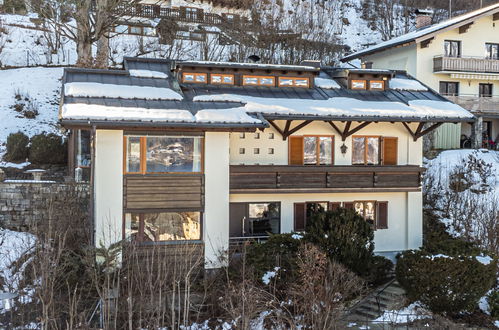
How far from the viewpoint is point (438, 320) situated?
612 inches

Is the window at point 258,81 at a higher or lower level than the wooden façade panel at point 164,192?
higher

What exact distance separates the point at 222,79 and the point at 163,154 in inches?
192

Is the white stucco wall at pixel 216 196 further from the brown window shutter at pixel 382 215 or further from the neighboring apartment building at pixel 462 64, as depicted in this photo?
the neighboring apartment building at pixel 462 64

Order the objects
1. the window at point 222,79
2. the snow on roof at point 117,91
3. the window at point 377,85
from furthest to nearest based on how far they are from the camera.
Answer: the window at point 377,85 → the window at point 222,79 → the snow on roof at point 117,91

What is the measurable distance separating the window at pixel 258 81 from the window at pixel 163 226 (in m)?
6.21

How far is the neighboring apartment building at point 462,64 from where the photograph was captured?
33.9 meters

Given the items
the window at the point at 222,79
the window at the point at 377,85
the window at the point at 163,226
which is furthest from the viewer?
the window at the point at 377,85

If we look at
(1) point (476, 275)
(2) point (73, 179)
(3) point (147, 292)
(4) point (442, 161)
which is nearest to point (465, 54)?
(4) point (442, 161)

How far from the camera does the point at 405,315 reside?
52.9 ft

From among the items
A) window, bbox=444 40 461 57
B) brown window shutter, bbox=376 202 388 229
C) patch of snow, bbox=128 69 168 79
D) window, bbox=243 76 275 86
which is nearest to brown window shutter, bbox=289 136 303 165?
window, bbox=243 76 275 86

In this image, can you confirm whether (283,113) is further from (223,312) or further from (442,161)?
(442,161)

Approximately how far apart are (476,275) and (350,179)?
18.7ft

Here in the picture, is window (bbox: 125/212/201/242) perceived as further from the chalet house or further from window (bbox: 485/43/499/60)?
window (bbox: 485/43/499/60)

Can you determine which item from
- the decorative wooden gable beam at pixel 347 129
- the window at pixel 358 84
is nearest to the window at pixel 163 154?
the decorative wooden gable beam at pixel 347 129
